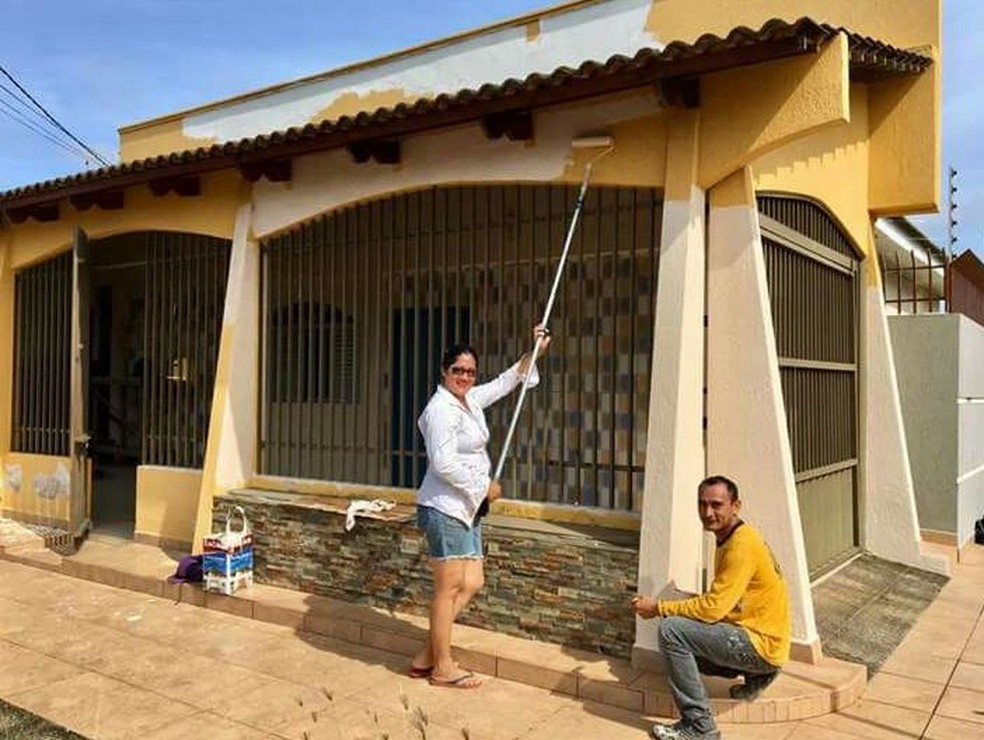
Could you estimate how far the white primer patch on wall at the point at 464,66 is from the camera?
787 cm

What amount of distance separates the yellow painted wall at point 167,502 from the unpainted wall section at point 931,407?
274 inches

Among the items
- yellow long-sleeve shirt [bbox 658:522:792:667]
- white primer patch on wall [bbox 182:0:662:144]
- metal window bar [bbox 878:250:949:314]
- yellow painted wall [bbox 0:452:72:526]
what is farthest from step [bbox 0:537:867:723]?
metal window bar [bbox 878:250:949:314]

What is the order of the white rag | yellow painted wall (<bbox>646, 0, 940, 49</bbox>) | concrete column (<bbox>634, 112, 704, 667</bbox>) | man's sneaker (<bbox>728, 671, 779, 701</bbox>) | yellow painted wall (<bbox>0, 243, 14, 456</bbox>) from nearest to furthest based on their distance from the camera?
man's sneaker (<bbox>728, 671, 779, 701</bbox>), concrete column (<bbox>634, 112, 704, 667</bbox>), the white rag, yellow painted wall (<bbox>646, 0, 940, 49</bbox>), yellow painted wall (<bbox>0, 243, 14, 456</bbox>)

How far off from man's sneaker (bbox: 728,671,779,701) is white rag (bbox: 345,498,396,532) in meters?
2.87

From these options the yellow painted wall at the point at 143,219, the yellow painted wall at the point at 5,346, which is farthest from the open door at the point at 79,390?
the yellow painted wall at the point at 5,346

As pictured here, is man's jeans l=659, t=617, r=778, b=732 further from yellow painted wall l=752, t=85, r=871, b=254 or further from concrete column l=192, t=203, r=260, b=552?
concrete column l=192, t=203, r=260, b=552

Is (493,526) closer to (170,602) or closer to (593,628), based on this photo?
(593,628)

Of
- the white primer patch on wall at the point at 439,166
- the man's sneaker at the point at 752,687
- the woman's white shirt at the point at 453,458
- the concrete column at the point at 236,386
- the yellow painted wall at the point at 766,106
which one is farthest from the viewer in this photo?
the concrete column at the point at 236,386

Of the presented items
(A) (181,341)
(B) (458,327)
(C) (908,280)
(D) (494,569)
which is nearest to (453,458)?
(D) (494,569)

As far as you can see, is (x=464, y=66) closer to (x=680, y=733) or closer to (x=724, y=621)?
(x=724, y=621)

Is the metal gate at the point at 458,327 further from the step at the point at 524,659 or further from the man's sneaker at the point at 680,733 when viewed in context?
the man's sneaker at the point at 680,733

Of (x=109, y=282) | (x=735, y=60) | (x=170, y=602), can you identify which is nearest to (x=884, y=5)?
(x=735, y=60)

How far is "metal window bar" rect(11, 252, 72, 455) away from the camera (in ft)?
29.6

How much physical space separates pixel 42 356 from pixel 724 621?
8118 mm
